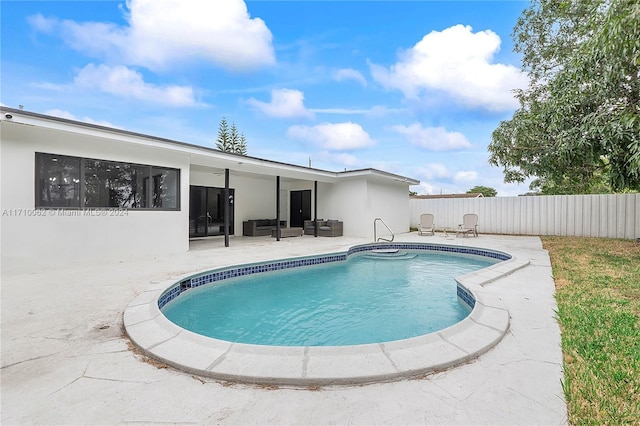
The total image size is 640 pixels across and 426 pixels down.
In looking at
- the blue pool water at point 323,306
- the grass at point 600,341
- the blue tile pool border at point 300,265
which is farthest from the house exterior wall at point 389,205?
the grass at point 600,341

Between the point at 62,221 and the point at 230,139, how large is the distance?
30087mm

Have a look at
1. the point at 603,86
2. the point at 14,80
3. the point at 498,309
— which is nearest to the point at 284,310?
the point at 498,309

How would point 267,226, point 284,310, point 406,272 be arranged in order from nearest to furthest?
point 284,310 < point 406,272 < point 267,226

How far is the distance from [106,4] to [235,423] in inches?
389

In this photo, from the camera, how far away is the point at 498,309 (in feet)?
11.2

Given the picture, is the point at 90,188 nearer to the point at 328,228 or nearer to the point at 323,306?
the point at 323,306

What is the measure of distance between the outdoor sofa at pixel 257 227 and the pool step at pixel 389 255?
535 cm

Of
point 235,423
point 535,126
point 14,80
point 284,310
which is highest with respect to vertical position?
point 14,80

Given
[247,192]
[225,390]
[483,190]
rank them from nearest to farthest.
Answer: [225,390]
[247,192]
[483,190]

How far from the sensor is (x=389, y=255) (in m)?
8.89

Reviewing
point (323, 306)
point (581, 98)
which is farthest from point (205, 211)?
point (581, 98)

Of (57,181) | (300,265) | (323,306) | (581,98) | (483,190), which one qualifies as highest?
(483,190)

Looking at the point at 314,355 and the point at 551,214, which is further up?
the point at 551,214

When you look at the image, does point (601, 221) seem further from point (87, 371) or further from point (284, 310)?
point (87, 371)
